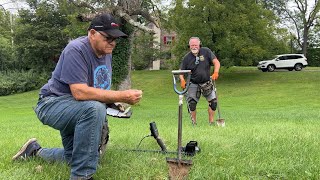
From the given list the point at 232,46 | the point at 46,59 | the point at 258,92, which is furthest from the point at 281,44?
the point at 46,59

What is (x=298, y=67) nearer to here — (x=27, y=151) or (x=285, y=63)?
(x=285, y=63)

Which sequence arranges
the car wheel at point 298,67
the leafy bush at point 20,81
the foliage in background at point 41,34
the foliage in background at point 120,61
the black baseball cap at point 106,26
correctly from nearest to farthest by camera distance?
the black baseball cap at point 106,26, the foliage in background at point 120,61, the car wheel at point 298,67, the leafy bush at point 20,81, the foliage in background at point 41,34

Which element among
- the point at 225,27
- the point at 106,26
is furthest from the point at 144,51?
the point at 106,26

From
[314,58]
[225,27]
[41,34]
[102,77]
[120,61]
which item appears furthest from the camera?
[314,58]

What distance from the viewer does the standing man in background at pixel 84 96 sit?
344 cm

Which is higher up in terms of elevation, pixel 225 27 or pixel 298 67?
pixel 225 27

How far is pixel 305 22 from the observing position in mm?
50406

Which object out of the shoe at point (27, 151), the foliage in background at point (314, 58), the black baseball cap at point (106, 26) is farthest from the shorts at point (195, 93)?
the foliage in background at point (314, 58)

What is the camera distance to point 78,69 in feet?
11.6

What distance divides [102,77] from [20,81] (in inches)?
1604

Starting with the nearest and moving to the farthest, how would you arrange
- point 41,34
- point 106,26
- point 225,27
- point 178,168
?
point 178,168
point 106,26
point 225,27
point 41,34

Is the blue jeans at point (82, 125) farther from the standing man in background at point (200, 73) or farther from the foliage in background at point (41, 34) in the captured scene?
the foliage in background at point (41, 34)

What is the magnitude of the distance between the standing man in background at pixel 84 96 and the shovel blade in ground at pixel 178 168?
618 mm

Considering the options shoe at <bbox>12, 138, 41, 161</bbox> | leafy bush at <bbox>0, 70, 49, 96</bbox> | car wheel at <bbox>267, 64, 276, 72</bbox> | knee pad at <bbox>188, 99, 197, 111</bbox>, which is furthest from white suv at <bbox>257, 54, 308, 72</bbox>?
shoe at <bbox>12, 138, 41, 161</bbox>
